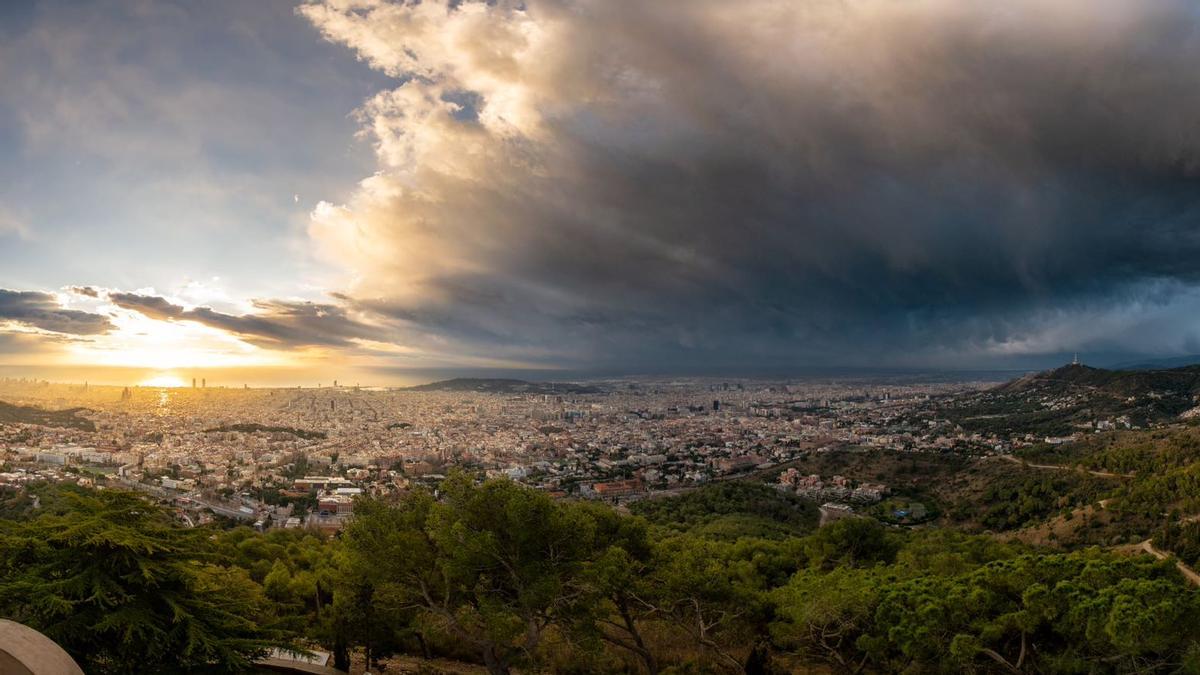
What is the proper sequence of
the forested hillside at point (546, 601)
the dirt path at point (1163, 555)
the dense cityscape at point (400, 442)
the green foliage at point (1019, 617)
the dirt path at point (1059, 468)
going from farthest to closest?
the dense cityscape at point (400, 442)
the dirt path at point (1059, 468)
the dirt path at point (1163, 555)
the green foliage at point (1019, 617)
the forested hillside at point (546, 601)

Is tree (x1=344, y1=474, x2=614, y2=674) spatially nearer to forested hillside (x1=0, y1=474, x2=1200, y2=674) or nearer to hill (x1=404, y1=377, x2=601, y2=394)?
forested hillside (x1=0, y1=474, x2=1200, y2=674)

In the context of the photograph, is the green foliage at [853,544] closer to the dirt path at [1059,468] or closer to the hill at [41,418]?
the dirt path at [1059,468]

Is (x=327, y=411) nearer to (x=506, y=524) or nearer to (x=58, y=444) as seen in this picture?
(x=58, y=444)

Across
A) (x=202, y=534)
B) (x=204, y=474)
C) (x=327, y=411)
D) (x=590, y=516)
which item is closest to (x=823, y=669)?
(x=590, y=516)

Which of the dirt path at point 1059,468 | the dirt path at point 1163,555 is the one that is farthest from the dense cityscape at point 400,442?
the dirt path at point 1163,555

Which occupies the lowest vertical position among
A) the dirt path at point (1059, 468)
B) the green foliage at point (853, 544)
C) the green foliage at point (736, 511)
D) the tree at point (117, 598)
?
the green foliage at point (736, 511)

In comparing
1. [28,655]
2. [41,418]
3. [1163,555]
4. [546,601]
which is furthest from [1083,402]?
[41,418]

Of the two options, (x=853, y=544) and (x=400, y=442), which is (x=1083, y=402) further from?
(x=400, y=442)
